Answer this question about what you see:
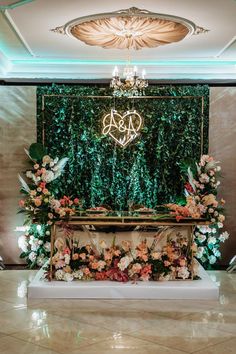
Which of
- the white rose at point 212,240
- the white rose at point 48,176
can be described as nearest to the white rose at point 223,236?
the white rose at point 212,240

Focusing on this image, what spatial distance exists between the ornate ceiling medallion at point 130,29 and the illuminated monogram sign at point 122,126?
1936mm

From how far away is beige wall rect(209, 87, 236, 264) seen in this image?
10.2 m

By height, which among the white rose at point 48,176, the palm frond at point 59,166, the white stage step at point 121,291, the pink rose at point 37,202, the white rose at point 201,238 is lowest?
the white stage step at point 121,291

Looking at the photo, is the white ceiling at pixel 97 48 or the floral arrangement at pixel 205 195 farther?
the floral arrangement at pixel 205 195

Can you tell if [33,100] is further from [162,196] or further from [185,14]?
[185,14]

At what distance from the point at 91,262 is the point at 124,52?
3408 mm

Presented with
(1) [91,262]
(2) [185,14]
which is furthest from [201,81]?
(1) [91,262]

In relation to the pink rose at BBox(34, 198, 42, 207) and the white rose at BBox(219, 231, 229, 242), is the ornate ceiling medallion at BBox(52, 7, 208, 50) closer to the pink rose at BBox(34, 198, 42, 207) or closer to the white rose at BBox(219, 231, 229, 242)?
the pink rose at BBox(34, 198, 42, 207)

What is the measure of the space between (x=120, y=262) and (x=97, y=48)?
130 inches

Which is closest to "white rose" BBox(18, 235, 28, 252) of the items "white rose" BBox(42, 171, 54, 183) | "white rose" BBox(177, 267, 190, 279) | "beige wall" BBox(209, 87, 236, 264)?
"white rose" BBox(42, 171, 54, 183)

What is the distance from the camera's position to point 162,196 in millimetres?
Result: 10227

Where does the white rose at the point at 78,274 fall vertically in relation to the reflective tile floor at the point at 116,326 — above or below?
above

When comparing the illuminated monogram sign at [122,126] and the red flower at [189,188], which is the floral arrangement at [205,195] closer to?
the red flower at [189,188]

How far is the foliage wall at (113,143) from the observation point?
1021 centimetres
